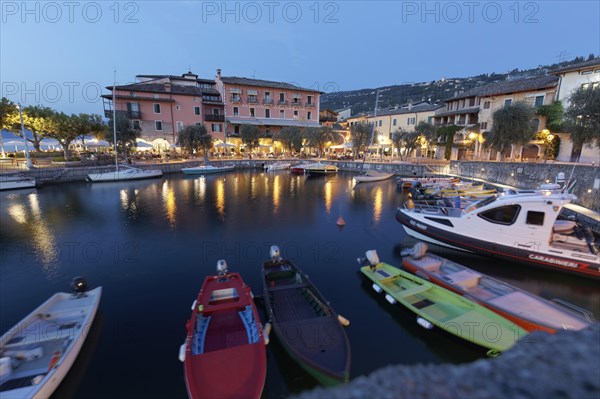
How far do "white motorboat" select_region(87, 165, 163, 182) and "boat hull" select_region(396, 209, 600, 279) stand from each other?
3407cm

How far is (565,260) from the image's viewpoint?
447 inches

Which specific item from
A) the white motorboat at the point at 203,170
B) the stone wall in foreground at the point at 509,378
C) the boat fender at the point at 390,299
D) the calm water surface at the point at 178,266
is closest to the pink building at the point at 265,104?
the white motorboat at the point at 203,170

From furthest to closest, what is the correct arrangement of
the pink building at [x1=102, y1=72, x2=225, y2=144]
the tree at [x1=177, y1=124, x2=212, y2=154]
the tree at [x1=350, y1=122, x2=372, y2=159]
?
the tree at [x1=350, y1=122, x2=372, y2=159] → the pink building at [x1=102, y1=72, x2=225, y2=144] → the tree at [x1=177, y1=124, x2=212, y2=154]

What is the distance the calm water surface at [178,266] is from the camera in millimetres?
7742

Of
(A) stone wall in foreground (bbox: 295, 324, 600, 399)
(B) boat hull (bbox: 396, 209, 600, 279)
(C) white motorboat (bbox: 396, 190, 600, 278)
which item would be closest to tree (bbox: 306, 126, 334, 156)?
(B) boat hull (bbox: 396, 209, 600, 279)

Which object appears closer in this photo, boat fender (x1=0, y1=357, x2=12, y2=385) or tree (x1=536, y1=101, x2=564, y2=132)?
boat fender (x1=0, y1=357, x2=12, y2=385)

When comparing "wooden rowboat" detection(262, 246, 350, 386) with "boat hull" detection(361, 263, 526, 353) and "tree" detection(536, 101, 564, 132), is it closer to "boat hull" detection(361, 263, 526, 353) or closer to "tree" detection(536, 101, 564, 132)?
"boat hull" detection(361, 263, 526, 353)

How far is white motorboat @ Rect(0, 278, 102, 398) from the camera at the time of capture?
6051 millimetres

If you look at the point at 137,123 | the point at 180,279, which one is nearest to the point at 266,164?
the point at 137,123

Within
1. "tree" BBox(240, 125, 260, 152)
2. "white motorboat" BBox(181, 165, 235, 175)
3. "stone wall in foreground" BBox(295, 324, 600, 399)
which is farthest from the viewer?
"tree" BBox(240, 125, 260, 152)

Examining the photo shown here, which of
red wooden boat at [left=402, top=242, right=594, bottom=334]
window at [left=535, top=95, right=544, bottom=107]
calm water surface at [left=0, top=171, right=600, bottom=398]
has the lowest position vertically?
calm water surface at [left=0, top=171, right=600, bottom=398]

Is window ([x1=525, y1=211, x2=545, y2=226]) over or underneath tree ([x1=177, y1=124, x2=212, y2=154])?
underneath

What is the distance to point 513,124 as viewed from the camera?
99.9ft

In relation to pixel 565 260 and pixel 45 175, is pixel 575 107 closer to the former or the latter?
pixel 565 260
